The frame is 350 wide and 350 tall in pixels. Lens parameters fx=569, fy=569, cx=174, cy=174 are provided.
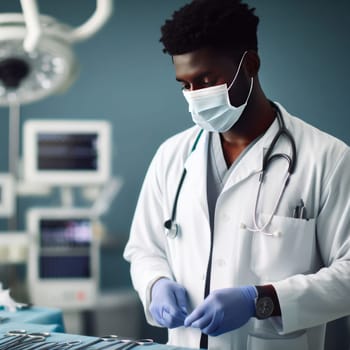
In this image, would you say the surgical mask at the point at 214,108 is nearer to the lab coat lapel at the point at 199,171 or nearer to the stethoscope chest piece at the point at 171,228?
the lab coat lapel at the point at 199,171

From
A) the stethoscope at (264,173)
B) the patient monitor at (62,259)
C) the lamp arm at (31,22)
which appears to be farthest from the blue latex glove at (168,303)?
the patient monitor at (62,259)

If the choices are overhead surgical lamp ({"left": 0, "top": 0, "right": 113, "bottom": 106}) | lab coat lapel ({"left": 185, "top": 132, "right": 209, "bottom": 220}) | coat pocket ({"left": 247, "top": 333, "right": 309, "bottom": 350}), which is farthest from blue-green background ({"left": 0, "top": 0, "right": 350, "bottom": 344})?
coat pocket ({"left": 247, "top": 333, "right": 309, "bottom": 350})

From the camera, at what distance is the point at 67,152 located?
2.46 m

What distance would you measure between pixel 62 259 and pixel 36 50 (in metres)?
1.12

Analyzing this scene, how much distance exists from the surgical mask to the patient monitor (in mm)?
1293

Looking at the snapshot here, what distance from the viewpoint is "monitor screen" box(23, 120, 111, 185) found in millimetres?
2432

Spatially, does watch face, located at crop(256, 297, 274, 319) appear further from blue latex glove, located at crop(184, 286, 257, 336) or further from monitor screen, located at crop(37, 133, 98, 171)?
monitor screen, located at crop(37, 133, 98, 171)

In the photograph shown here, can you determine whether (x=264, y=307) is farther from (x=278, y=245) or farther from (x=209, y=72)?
(x=209, y=72)

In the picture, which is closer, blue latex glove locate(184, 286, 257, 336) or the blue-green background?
blue latex glove locate(184, 286, 257, 336)

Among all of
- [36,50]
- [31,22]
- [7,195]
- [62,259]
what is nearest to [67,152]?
[7,195]

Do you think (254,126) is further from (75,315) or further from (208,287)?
(75,315)

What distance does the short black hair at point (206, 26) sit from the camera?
1.15 m

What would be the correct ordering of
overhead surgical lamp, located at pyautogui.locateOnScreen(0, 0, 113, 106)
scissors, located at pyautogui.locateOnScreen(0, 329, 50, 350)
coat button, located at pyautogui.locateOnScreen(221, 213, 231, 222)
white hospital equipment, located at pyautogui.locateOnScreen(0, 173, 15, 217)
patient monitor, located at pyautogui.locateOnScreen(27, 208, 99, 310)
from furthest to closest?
white hospital equipment, located at pyautogui.locateOnScreen(0, 173, 15, 217)
patient monitor, located at pyautogui.locateOnScreen(27, 208, 99, 310)
overhead surgical lamp, located at pyautogui.locateOnScreen(0, 0, 113, 106)
coat button, located at pyautogui.locateOnScreen(221, 213, 231, 222)
scissors, located at pyautogui.locateOnScreen(0, 329, 50, 350)

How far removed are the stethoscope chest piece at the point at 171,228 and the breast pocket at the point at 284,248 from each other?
0.63 feet
